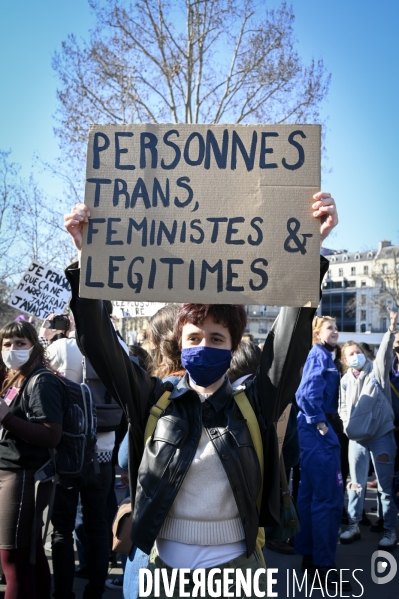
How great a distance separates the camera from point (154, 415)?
223cm

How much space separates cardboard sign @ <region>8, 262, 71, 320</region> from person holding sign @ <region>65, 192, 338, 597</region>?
633 cm

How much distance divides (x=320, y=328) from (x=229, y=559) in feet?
13.3

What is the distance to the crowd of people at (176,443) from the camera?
2.12 metres

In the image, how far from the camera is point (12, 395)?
13.1 ft

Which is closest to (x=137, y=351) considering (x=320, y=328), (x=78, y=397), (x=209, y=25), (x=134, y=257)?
(x=320, y=328)

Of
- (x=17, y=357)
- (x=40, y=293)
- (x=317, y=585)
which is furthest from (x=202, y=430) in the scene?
(x=40, y=293)

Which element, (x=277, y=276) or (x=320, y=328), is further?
(x=320, y=328)

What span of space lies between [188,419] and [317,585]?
12.0 feet

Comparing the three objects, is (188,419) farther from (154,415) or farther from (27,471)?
(27,471)

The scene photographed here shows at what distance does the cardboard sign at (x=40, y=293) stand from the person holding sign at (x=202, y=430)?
633 cm

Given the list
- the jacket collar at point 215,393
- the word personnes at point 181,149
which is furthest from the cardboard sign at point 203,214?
the jacket collar at point 215,393

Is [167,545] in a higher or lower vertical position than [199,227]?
lower

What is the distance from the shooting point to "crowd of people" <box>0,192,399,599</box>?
2119mm

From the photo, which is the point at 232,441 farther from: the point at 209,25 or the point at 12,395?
the point at 209,25
